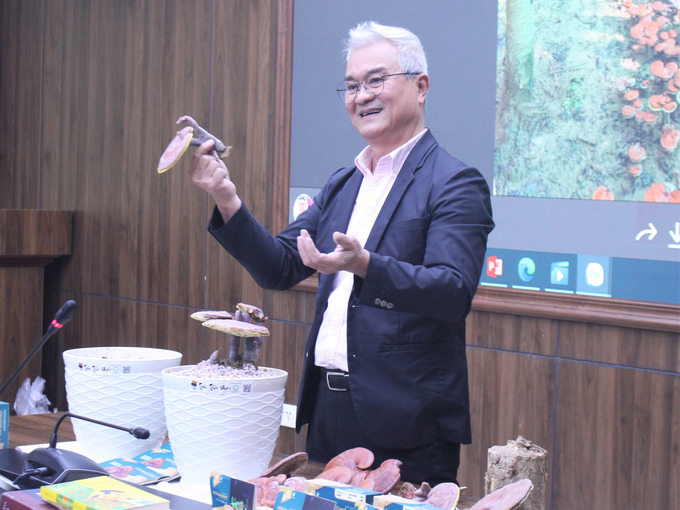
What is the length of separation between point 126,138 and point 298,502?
12.0 ft

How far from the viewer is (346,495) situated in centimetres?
89

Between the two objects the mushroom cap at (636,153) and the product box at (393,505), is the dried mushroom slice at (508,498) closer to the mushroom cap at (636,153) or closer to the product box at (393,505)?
the product box at (393,505)

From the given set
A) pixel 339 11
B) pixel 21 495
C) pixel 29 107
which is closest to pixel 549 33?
pixel 339 11

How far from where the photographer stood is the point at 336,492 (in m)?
0.90

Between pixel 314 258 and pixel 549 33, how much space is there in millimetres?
1829

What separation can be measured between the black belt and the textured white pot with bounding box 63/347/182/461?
34 cm

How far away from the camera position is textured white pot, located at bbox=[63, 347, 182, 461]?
125cm

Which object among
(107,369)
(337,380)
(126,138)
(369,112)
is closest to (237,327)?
(107,369)

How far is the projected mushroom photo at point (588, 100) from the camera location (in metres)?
2.36

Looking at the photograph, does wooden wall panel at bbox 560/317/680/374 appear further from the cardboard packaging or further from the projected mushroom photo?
the cardboard packaging

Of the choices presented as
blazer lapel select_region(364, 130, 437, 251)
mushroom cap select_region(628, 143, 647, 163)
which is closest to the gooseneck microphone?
blazer lapel select_region(364, 130, 437, 251)

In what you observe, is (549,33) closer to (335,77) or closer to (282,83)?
(335,77)

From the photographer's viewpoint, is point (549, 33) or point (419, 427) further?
point (549, 33)

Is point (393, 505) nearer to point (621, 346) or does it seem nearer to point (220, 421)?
point (220, 421)
